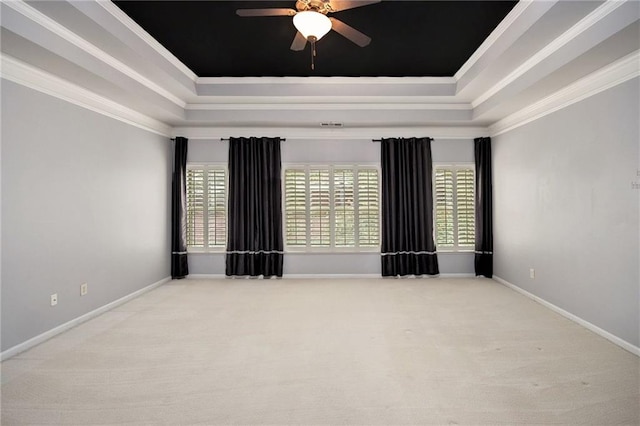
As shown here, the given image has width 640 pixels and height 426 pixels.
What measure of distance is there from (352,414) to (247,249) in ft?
12.9

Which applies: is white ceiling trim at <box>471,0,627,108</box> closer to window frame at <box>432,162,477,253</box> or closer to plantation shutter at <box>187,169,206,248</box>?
window frame at <box>432,162,477,253</box>

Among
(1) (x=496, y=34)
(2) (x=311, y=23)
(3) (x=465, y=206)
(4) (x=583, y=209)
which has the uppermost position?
(1) (x=496, y=34)

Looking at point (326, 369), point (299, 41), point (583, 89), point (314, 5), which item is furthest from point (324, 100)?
point (326, 369)

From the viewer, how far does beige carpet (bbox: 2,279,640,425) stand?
6.95 ft

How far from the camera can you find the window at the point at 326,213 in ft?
19.1

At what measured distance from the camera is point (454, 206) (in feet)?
19.1

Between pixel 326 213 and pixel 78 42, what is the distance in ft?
12.6

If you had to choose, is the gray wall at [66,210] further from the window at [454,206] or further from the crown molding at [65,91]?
the window at [454,206]

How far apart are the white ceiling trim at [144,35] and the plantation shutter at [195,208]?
5.43 feet

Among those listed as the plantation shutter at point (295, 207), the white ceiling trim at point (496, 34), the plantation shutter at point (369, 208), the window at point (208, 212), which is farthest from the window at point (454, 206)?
the window at point (208, 212)

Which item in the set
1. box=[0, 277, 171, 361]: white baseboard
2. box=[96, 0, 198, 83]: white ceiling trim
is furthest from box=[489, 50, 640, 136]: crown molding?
box=[0, 277, 171, 361]: white baseboard

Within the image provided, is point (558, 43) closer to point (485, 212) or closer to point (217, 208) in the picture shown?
point (485, 212)

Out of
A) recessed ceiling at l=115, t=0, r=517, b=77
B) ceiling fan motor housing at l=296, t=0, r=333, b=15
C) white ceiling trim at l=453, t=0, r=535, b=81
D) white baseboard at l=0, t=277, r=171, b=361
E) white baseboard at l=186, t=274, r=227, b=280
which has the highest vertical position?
recessed ceiling at l=115, t=0, r=517, b=77

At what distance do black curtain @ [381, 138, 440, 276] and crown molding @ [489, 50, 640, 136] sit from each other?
1.40 m
